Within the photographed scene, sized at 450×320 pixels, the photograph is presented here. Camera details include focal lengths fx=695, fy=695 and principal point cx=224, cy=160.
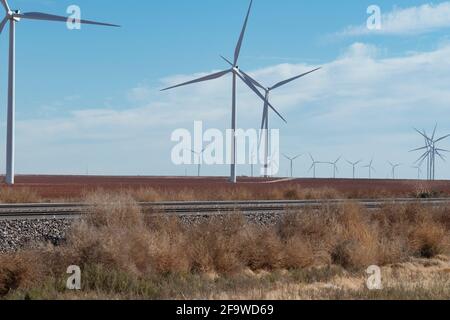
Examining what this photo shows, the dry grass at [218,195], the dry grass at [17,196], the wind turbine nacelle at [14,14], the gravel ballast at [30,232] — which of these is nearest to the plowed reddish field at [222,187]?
the dry grass at [218,195]

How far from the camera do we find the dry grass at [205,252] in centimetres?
1406

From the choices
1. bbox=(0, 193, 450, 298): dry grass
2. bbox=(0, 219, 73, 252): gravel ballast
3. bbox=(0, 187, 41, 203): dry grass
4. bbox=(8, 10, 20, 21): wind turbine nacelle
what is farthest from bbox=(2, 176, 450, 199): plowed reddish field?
bbox=(0, 193, 450, 298): dry grass

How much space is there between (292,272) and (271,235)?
103 inches

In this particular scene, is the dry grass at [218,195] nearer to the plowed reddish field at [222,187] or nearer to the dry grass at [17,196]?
the plowed reddish field at [222,187]

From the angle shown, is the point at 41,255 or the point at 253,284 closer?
the point at 253,284

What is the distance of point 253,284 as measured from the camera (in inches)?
563

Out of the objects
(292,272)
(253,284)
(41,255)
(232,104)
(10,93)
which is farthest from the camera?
(232,104)

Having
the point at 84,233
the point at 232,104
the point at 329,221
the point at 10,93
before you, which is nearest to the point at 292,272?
the point at 84,233

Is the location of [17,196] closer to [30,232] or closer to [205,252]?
[30,232]

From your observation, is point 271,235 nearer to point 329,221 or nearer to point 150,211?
point 329,221

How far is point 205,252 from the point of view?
17.3 meters

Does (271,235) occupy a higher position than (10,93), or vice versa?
(10,93)
